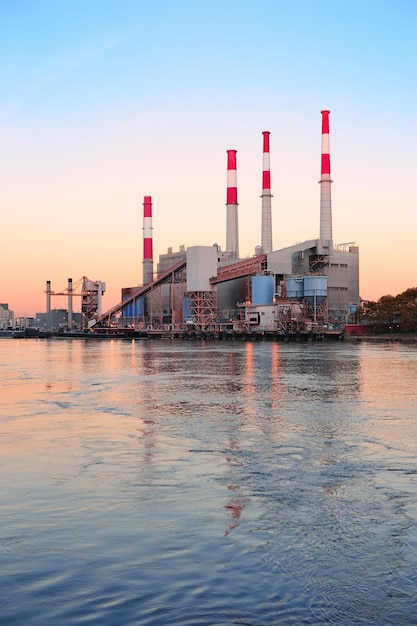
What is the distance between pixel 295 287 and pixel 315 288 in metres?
3.48

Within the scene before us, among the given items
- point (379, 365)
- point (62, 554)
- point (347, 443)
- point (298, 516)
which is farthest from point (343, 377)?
point (62, 554)

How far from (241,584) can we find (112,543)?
1695 millimetres

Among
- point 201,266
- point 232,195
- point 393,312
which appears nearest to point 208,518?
point 393,312

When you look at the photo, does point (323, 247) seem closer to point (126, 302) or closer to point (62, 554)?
point (126, 302)

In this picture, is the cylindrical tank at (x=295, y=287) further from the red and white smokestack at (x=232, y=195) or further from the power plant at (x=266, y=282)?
the red and white smokestack at (x=232, y=195)

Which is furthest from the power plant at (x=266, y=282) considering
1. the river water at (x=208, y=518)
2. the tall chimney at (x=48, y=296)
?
the river water at (x=208, y=518)

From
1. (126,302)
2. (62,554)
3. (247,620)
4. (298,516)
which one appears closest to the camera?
(247,620)

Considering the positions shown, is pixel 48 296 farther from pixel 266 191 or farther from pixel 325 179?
pixel 325 179

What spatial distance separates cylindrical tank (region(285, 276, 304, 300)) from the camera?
88875 millimetres

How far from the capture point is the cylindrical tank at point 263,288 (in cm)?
8962

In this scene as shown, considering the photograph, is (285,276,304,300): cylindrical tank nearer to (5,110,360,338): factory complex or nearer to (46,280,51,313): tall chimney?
(5,110,360,338): factory complex

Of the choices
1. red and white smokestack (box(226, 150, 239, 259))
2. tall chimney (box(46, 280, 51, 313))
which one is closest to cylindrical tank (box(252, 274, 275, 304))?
red and white smokestack (box(226, 150, 239, 259))

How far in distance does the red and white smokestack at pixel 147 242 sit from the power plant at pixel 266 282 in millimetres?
6907

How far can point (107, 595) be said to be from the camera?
227 inches
